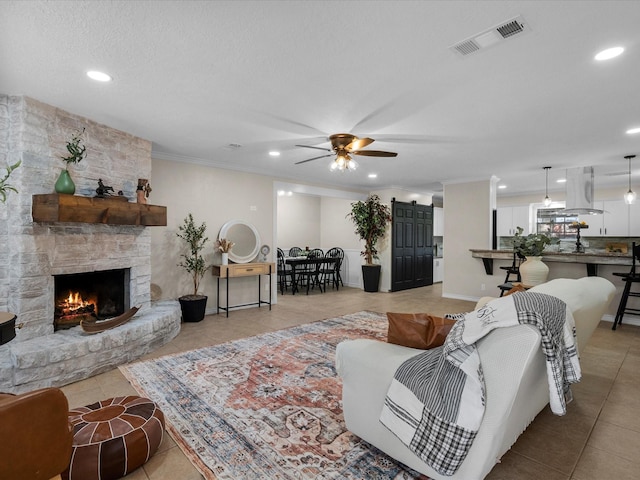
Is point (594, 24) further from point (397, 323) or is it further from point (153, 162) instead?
point (153, 162)

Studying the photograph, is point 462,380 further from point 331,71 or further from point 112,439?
point 331,71

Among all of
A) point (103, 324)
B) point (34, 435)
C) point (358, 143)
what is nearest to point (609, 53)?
point (358, 143)

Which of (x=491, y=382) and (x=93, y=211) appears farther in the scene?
(x=93, y=211)

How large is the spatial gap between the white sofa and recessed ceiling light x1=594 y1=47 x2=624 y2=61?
5.06 feet

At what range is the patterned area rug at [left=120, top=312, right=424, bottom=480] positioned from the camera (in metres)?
1.84

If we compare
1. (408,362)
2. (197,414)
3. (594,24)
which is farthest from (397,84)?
(197,414)

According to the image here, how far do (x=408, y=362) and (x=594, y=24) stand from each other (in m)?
2.16

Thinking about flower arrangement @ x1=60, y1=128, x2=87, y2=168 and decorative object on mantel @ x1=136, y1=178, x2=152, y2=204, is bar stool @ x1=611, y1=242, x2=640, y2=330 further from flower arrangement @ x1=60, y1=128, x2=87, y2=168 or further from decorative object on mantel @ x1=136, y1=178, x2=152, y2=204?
flower arrangement @ x1=60, y1=128, x2=87, y2=168

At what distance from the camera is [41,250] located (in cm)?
310

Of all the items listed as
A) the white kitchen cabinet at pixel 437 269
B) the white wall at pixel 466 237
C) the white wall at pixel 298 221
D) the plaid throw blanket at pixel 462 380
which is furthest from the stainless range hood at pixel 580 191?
the white wall at pixel 298 221

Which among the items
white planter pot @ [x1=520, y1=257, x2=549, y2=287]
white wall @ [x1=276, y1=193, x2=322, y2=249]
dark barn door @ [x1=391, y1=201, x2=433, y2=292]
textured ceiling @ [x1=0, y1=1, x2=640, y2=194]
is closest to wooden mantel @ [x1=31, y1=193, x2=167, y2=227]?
textured ceiling @ [x1=0, y1=1, x2=640, y2=194]

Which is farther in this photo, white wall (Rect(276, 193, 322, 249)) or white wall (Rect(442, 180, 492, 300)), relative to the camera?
white wall (Rect(276, 193, 322, 249))

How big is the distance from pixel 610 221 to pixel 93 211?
33.0 ft

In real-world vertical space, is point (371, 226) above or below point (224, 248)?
above
